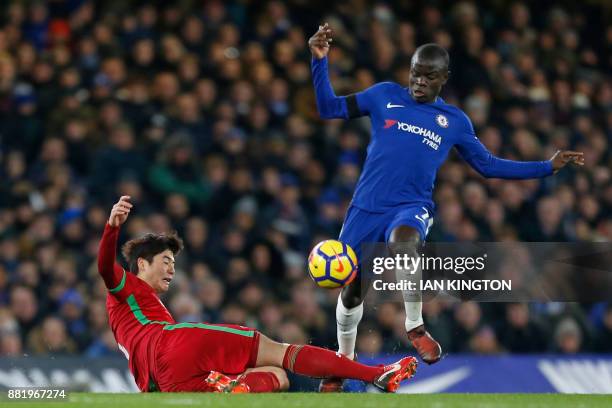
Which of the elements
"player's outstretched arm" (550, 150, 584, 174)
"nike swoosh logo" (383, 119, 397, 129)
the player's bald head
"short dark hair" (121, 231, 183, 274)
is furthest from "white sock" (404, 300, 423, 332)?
"short dark hair" (121, 231, 183, 274)

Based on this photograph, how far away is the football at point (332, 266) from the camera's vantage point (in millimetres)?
7805

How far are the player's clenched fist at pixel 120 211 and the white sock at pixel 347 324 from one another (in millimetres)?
1718

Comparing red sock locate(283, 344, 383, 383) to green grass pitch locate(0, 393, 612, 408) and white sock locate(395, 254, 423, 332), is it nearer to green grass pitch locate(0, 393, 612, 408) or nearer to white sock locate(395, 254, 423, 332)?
green grass pitch locate(0, 393, 612, 408)

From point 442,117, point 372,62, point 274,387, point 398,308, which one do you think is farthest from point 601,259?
point 274,387

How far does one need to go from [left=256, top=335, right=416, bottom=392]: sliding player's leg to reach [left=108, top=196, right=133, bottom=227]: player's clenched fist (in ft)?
4.08

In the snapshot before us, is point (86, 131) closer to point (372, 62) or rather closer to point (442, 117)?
point (372, 62)

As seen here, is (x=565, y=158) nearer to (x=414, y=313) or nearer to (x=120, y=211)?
(x=414, y=313)

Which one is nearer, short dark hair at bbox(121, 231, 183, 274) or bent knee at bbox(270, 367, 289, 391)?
bent knee at bbox(270, 367, 289, 391)

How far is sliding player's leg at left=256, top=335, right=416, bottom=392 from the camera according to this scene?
778cm

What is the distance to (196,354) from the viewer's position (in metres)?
7.76

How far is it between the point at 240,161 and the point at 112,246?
440cm

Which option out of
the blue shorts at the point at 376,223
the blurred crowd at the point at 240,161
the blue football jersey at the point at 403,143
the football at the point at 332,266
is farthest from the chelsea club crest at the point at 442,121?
the blurred crowd at the point at 240,161

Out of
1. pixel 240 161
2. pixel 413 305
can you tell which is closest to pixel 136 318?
pixel 413 305

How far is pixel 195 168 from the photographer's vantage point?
38.3ft
